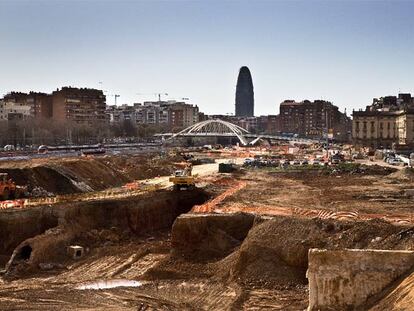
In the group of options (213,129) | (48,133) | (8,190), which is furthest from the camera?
(213,129)

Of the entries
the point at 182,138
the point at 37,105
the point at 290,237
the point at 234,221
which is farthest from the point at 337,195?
the point at 37,105

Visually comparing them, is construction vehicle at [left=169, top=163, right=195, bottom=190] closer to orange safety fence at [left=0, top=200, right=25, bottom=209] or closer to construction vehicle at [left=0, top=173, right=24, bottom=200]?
construction vehicle at [left=0, top=173, right=24, bottom=200]

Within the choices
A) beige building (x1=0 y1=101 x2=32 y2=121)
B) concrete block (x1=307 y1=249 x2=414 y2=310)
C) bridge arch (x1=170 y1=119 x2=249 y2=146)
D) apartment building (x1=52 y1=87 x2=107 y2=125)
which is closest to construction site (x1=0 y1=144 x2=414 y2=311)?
concrete block (x1=307 y1=249 x2=414 y2=310)

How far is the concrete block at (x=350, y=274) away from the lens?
1788 cm

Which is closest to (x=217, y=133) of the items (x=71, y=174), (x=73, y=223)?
(x=71, y=174)

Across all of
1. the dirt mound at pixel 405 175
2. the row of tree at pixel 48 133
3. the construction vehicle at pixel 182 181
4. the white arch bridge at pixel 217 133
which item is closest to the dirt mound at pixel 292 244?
the construction vehicle at pixel 182 181

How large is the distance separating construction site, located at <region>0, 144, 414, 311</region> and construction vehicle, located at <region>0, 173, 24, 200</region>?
91 millimetres

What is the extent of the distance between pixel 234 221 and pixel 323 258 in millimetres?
12147

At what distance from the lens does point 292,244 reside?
2461 centimetres

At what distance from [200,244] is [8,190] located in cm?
1522

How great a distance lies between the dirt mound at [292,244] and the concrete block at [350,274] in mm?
4329

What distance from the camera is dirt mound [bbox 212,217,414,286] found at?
76.7ft

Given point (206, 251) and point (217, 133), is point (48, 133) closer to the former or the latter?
point (217, 133)

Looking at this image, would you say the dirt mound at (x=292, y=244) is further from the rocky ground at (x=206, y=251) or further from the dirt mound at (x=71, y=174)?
the dirt mound at (x=71, y=174)
